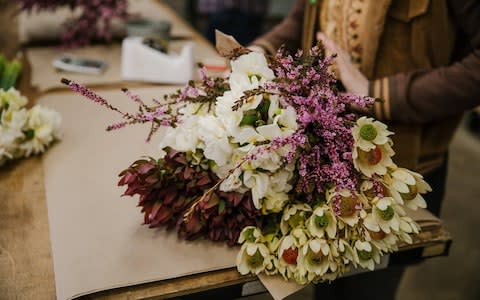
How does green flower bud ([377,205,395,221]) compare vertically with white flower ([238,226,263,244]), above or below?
above

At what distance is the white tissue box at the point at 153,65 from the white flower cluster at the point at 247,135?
2.86ft

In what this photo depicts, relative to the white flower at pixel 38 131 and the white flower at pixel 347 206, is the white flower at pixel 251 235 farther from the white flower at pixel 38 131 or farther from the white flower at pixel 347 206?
the white flower at pixel 38 131

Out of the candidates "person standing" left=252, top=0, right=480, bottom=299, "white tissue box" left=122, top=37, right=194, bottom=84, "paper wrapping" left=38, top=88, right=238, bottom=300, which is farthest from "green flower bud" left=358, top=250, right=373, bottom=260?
"white tissue box" left=122, top=37, right=194, bottom=84

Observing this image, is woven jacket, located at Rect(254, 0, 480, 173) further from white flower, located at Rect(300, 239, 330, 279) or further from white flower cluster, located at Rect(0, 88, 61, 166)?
white flower cluster, located at Rect(0, 88, 61, 166)

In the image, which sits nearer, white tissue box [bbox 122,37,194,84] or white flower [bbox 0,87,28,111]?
white flower [bbox 0,87,28,111]

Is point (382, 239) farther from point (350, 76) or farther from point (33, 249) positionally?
point (33, 249)

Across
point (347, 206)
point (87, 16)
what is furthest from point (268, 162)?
point (87, 16)

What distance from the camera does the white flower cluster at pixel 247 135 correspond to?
92 centimetres

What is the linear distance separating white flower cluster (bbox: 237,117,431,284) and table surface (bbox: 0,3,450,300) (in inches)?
3.6

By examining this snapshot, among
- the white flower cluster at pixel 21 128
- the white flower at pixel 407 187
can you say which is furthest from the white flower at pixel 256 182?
the white flower cluster at pixel 21 128

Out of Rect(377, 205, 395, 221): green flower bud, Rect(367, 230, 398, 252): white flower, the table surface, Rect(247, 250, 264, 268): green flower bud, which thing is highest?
Rect(377, 205, 395, 221): green flower bud

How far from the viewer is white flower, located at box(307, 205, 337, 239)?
91 cm

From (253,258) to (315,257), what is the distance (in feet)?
0.37

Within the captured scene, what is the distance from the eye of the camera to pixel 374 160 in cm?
92
